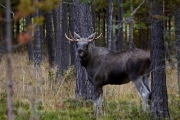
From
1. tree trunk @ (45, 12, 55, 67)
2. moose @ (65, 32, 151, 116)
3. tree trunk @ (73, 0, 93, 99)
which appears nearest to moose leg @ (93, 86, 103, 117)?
moose @ (65, 32, 151, 116)

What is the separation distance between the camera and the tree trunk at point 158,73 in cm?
783

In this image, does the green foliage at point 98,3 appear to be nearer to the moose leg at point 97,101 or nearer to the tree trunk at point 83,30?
the tree trunk at point 83,30

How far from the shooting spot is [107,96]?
37.2 feet

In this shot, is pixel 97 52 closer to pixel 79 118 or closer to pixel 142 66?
pixel 142 66

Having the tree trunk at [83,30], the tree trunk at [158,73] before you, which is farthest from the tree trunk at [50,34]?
the tree trunk at [158,73]

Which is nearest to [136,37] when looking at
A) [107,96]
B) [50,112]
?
[107,96]

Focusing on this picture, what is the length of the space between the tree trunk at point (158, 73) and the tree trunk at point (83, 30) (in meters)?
2.79

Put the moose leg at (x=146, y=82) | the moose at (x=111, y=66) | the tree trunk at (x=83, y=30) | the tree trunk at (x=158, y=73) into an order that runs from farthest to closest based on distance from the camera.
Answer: the tree trunk at (x=83, y=30), the moose leg at (x=146, y=82), the moose at (x=111, y=66), the tree trunk at (x=158, y=73)

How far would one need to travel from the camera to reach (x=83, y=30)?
10.5m

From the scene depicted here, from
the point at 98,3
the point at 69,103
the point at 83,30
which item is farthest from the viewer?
the point at 98,3

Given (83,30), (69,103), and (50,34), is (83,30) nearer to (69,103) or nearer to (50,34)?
(69,103)

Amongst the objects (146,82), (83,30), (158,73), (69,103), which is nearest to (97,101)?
(69,103)

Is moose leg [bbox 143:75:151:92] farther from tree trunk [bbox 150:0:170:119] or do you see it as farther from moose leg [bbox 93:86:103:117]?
tree trunk [bbox 150:0:170:119]

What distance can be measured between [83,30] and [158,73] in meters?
3.04
